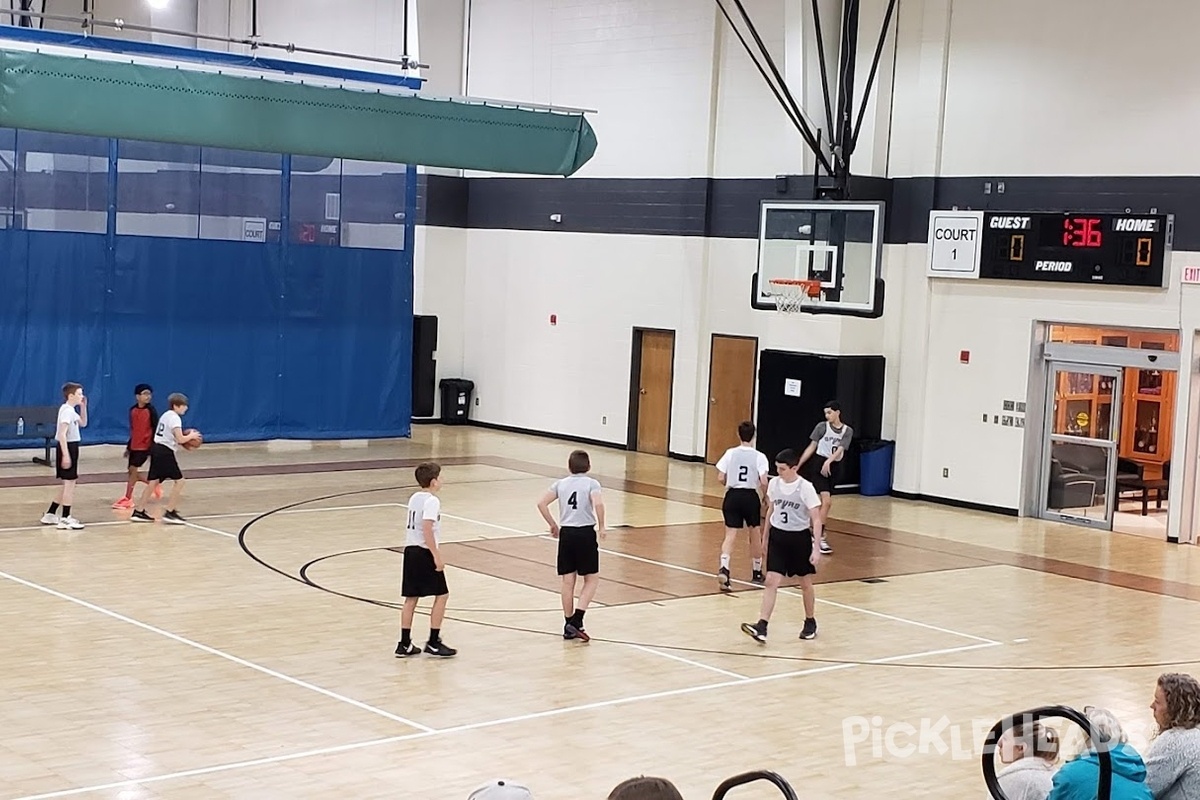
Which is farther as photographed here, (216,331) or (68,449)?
(216,331)

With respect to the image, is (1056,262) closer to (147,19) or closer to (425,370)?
(425,370)

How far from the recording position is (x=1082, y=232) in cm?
2350

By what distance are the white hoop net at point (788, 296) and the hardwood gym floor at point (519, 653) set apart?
13.0ft

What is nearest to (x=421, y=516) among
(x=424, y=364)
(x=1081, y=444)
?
(x=1081, y=444)

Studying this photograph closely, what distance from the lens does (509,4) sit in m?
33.1

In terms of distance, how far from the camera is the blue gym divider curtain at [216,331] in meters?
25.7

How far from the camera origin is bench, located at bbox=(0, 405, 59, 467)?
24859 millimetres

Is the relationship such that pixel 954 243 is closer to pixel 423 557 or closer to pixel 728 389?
pixel 728 389

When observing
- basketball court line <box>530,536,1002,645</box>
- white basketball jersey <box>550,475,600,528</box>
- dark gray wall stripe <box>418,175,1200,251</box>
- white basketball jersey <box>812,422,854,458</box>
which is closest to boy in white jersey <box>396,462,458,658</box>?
white basketball jersey <box>550,475,600,528</box>

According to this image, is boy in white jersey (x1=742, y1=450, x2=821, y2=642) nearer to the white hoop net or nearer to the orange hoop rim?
the orange hoop rim

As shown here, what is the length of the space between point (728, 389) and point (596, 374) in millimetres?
Answer: 3448

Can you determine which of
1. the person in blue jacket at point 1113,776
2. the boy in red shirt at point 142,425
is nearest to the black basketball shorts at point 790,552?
the person in blue jacket at point 1113,776

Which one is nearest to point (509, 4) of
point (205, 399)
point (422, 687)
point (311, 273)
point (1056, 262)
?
point (311, 273)

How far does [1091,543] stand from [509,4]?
17458 millimetres
